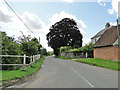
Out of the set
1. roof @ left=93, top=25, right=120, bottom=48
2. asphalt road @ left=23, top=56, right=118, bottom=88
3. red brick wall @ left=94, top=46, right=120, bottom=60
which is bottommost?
asphalt road @ left=23, top=56, right=118, bottom=88

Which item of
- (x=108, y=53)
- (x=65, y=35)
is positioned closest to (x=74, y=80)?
(x=108, y=53)

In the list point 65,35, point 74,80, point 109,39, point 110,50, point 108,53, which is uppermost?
point 65,35

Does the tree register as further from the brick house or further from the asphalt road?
the asphalt road

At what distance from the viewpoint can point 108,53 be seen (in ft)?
70.2

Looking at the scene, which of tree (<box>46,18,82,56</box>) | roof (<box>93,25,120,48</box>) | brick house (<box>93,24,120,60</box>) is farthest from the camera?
tree (<box>46,18,82,56</box>)

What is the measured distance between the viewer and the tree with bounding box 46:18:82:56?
46125mm

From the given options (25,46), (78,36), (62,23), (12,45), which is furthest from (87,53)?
(12,45)

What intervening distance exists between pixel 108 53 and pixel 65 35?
27.1 m

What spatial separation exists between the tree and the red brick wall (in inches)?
839

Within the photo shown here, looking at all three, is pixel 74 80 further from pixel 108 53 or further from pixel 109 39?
pixel 109 39

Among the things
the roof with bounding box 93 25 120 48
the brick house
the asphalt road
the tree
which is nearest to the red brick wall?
the brick house

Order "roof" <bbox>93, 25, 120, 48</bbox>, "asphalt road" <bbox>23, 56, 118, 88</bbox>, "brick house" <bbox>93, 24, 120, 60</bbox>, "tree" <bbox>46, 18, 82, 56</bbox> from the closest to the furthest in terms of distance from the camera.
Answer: "asphalt road" <bbox>23, 56, 118, 88</bbox>
"brick house" <bbox>93, 24, 120, 60</bbox>
"roof" <bbox>93, 25, 120, 48</bbox>
"tree" <bbox>46, 18, 82, 56</bbox>

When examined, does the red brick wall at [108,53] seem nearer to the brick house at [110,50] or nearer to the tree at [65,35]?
the brick house at [110,50]

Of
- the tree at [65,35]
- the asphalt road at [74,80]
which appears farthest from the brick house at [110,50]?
the tree at [65,35]
